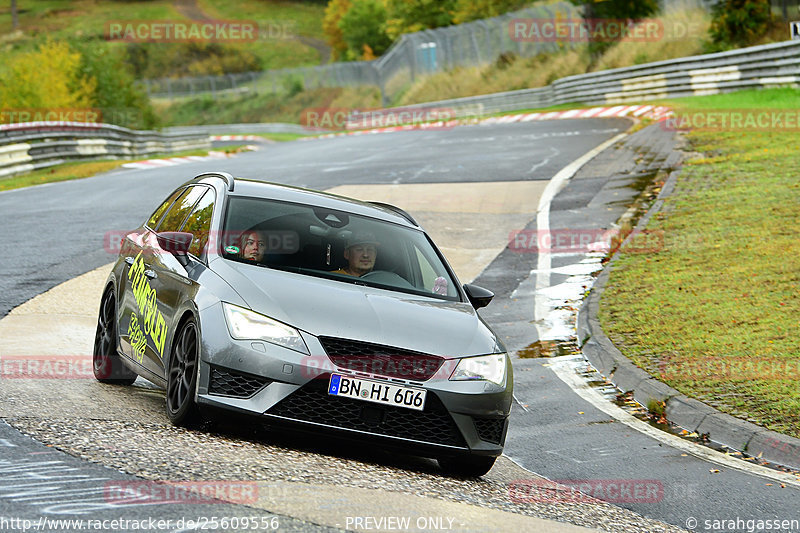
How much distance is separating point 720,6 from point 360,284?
35.6 m

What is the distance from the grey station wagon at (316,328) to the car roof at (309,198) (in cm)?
2

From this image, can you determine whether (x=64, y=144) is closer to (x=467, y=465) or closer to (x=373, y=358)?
(x=467, y=465)

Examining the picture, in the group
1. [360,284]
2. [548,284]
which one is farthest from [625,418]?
Result: [548,284]

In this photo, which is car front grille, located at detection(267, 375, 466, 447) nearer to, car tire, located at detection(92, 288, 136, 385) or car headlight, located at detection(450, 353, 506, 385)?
car headlight, located at detection(450, 353, 506, 385)

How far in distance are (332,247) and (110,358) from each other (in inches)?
83.0

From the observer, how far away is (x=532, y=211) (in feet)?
62.9

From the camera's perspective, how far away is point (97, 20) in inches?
5408

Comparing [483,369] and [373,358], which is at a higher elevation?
[373,358]

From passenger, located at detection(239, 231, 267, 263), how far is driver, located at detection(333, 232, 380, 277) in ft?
1.69

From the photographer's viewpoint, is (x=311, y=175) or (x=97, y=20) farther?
(x=97, y=20)

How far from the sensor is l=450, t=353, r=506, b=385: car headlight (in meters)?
6.51

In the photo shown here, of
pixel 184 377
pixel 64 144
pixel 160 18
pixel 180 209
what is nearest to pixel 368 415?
pixel 184 377

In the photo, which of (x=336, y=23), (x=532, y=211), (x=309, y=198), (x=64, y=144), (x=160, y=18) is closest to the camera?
(x=309, y=198)

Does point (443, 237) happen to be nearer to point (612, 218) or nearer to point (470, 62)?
point (612, 218)
